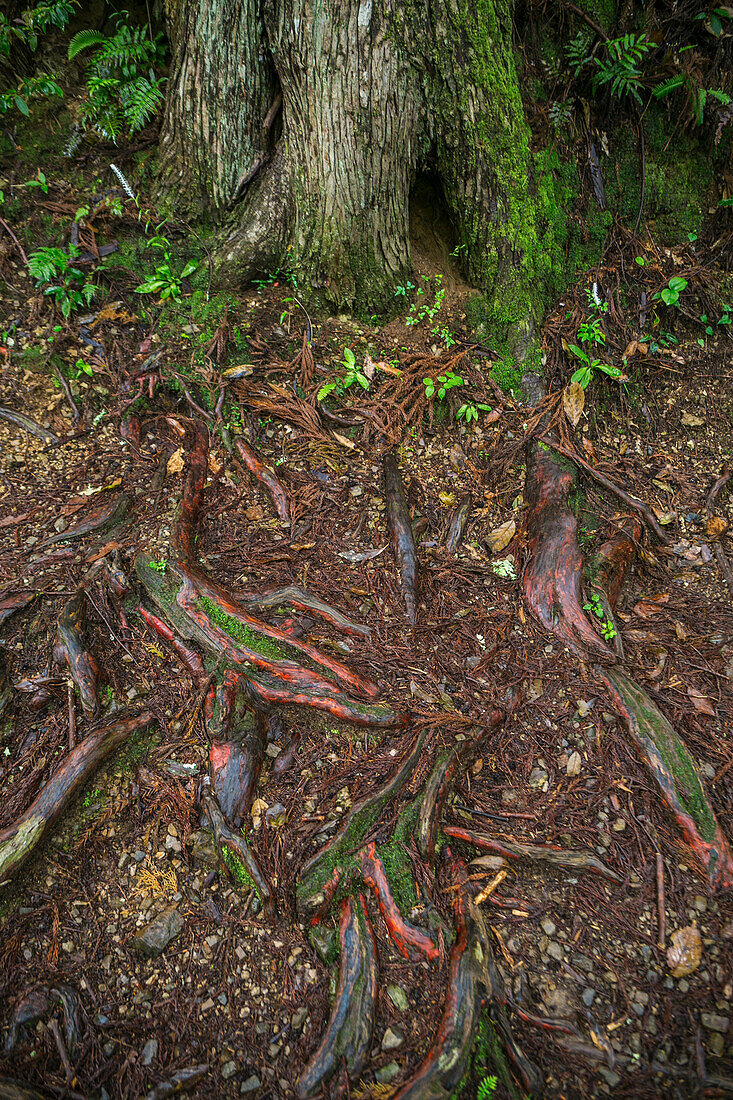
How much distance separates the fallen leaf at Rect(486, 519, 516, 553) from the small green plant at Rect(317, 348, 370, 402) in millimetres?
1594

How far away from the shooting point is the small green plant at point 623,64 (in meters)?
4.41

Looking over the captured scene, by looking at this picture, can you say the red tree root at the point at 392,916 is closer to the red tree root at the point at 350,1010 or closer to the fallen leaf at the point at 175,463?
the red tree root at the point at 350,1010

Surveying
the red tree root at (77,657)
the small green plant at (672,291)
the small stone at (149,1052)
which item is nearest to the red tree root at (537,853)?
the small stone at (149,1052)

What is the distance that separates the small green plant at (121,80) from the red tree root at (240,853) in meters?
5.43

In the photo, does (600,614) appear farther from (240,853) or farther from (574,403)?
(240,853)

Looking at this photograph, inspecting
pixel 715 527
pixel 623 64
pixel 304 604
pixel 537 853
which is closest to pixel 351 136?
Result: pixel 623 64

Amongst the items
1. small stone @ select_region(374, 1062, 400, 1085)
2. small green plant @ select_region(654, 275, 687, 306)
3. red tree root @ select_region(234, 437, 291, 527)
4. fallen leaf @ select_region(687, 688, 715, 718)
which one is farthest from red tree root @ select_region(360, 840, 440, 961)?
small green plant @ select_region(654, 275, 687, 306)

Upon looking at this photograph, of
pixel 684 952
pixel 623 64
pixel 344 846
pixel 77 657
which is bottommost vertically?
pixel 684 952

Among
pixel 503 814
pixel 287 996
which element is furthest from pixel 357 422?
pixel 287 996

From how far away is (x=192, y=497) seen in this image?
420 centimetres

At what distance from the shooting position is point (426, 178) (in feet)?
15.5

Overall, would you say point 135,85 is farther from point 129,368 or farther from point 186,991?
point 186,991

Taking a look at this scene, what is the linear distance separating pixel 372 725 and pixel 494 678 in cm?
88

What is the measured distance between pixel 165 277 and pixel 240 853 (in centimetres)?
436
